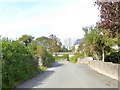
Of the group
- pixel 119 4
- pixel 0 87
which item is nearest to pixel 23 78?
pixel 0 87

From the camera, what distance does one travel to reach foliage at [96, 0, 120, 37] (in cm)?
1450

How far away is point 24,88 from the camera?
16172 mm

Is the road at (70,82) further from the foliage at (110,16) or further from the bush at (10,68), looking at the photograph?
the foliage at (110,16)

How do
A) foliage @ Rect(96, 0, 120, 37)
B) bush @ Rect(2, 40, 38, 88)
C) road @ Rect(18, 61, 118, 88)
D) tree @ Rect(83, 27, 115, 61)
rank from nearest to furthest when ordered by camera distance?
foliage @ Rect(96, 0, 120, 37)
bush @ Rect(2, 40, 38, 88)
road @ Rect(18, 61, 118, 88)
tree @ Rect(83, 27, 115, 61)

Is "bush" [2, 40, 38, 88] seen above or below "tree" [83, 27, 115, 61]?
below

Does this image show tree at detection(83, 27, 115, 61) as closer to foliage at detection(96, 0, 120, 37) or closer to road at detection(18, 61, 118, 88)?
road at detection(18, 61, 118, 88)

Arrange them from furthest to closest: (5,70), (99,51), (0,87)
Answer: (99,51) → (5,70) → (0,87)

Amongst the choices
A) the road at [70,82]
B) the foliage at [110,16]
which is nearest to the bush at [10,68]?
the road at [70,82]

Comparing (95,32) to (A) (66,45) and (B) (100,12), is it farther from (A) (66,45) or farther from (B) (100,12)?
(A) (66,45)

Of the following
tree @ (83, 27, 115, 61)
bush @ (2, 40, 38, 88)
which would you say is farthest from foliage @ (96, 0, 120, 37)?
tree @ (83, 27, 115, 61)

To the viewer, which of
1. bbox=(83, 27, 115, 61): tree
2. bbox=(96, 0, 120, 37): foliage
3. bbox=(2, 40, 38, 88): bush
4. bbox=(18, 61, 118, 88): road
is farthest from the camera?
bbox=(83, 27, 115, 61): tree

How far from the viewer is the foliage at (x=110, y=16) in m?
14.5

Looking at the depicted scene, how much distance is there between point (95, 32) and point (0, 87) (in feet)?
97.0

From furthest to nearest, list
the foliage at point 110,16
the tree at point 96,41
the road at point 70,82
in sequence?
the tree at point 96,41 < the road at point 70,82 < the foliage at point 110,16
